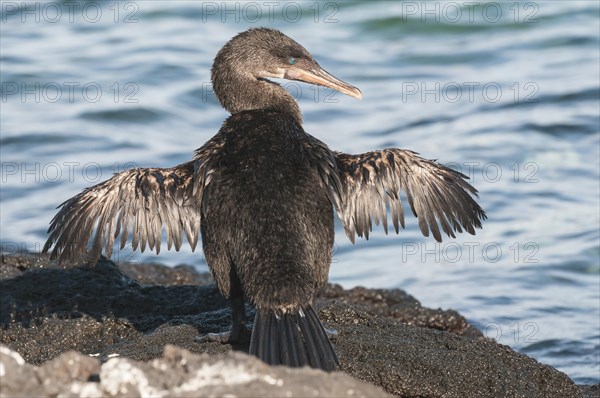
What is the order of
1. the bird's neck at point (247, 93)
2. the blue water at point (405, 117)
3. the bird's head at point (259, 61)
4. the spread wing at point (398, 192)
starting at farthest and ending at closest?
the blue water at point (405, 117)
the bird's head at point (259, 61)
the bird's neck at point (247, 93)
the spread wing at point (398, 192)

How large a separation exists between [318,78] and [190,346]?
8.22ft

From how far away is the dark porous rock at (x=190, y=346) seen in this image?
13.1 feet

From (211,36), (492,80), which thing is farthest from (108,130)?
(492,80)

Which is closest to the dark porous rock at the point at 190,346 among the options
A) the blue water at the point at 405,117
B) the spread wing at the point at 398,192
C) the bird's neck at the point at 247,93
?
the spread wing at the point at 398,192

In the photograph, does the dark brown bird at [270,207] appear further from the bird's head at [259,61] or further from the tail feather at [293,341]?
the bird's head at [259,61]

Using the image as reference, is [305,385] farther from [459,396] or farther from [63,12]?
[63,12]

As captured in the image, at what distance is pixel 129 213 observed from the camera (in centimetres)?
693

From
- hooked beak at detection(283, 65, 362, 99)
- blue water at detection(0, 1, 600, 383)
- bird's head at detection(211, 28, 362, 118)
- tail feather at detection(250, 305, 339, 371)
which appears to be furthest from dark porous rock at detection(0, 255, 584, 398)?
blue water at detection(0, 1, 600, 383)

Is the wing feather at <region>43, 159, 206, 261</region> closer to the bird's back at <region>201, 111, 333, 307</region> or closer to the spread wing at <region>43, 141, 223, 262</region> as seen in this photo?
the spread wing at <region>43, 141, 223, 262</region>

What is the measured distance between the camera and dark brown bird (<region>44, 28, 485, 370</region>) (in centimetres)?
590

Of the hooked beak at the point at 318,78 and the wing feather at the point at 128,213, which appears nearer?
the wing feather at the point at 128,213

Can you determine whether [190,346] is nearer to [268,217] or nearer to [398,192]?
[268,217]

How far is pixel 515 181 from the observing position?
13.3 metres

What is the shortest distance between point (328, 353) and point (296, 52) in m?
2.98
